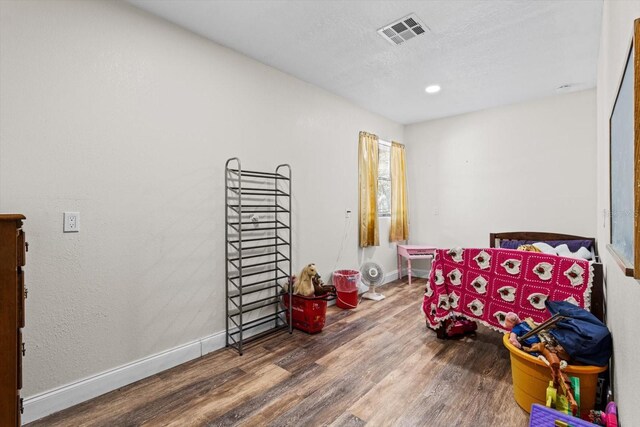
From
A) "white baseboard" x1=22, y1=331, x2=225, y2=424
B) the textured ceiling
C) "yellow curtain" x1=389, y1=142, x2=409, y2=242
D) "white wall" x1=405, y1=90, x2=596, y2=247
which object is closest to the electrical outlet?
"white baseboard" x1=22, y1=331, x2=225, y2=424

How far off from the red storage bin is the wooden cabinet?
6.36 feet

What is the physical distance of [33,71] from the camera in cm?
173

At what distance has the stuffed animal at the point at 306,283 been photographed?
9.64 feet

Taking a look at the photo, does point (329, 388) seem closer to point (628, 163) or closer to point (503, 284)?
point (503, 284)

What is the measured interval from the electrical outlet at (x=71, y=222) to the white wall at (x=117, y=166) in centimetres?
3

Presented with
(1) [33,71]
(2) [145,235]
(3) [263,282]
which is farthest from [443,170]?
(1) [33,71]

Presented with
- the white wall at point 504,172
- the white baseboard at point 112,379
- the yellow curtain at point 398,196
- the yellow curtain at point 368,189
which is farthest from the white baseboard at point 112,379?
the white wall at point 504,172

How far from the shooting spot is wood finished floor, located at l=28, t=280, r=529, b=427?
67.9 inches

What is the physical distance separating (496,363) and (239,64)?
3.18 m

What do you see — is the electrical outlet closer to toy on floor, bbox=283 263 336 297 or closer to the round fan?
toy on floor, bbox=283 263 336 297

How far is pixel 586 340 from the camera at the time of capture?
62.7 inches

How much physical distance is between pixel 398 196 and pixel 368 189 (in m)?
0.82

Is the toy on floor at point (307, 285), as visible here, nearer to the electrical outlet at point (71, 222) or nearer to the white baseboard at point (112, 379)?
the white baseboard at point (112, 379)

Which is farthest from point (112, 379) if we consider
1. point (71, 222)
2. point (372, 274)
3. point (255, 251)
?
point (372, 274)
